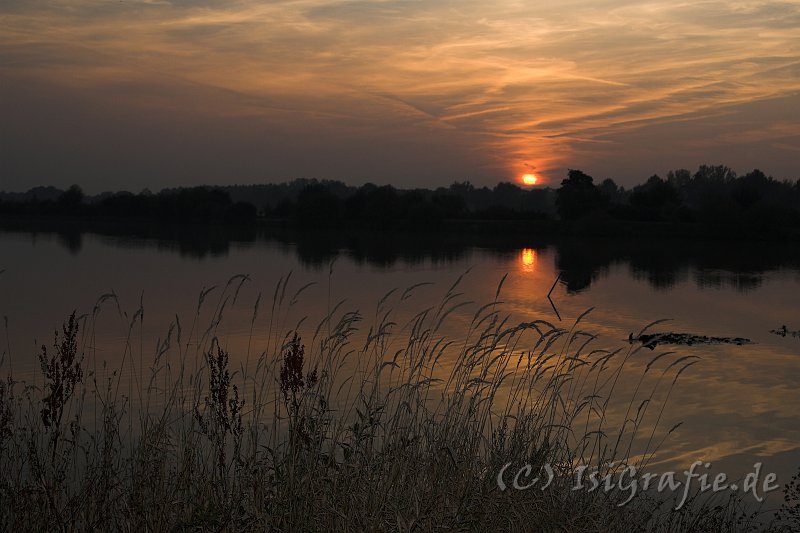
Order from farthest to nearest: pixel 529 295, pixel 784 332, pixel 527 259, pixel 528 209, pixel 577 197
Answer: pixel 528 209 → pixel 577 197 → pixel 527 259 → pixel 529 295 → pixel 784 332

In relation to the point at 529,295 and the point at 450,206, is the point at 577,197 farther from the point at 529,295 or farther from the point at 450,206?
the point at 529,295

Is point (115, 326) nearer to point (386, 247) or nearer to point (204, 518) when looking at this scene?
point (204, 518)

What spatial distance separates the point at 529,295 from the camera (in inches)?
1348

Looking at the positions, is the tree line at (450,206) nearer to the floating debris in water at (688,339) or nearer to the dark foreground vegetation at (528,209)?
the dark foreground vegetation at (528,209)

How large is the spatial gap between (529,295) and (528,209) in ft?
243

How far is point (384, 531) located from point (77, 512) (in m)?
2.26

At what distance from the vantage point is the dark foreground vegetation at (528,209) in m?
74.1

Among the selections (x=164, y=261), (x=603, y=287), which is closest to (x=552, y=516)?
(x=603, y=287)

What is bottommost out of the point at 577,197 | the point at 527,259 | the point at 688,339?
the point at 688,339

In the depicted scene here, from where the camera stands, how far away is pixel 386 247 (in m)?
66.0

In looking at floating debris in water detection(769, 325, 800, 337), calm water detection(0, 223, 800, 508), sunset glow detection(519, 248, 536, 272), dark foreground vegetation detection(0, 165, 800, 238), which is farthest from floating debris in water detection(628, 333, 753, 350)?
dark foreground vegetation detection(0, 165, 800, 238)

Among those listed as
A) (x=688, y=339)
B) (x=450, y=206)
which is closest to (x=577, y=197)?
(x=450, y=206)

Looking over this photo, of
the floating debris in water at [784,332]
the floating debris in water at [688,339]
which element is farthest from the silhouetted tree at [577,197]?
the floating debris in water at [688,339]

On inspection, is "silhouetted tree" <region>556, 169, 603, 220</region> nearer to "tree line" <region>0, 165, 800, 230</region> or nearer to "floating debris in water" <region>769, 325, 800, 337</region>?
"tree line" <region>0, 165, 800, 230</region>
